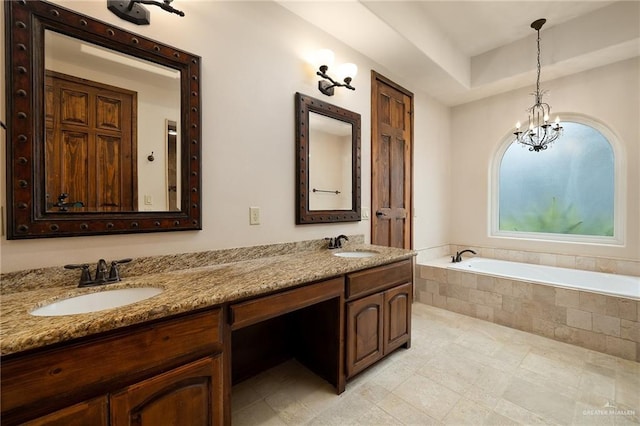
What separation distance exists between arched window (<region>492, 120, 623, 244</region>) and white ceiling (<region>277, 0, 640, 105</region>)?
81cm

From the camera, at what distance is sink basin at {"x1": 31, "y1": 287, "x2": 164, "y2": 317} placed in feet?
3.32

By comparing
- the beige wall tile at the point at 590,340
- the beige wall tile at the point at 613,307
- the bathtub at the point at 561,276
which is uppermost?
the bathtub at the point at 561,276

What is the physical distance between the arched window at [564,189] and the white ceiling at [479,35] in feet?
2.66

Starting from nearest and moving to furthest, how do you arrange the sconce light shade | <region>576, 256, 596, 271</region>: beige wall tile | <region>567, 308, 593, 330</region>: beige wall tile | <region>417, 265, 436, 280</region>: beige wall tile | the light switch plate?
1. the light switch plate
2. the sconce light shade
3. <region>567, 308, 593, 330</region>: beige wall tile
4. <region>576, 256, 596, 271</region>: beige wall tile
5. <region>417, 265, 436, 280</region>: beige wall tile

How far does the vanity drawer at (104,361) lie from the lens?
729 millimetres

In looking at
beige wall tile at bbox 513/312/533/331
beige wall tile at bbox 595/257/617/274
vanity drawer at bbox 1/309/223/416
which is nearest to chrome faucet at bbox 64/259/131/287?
vanity drawer at bbox 1/309/223/416

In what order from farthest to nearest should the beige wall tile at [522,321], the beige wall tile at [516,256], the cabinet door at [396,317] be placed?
the beige wall tile at [516,256]
the beige wall tile at [522,321]
the cabinet door at [396,317]

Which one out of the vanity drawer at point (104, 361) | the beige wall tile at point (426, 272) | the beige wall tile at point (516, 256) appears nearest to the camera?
the vanity drawer at point (104, 361)

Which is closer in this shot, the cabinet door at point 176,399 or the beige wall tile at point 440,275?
the cabinet door at point 176,399

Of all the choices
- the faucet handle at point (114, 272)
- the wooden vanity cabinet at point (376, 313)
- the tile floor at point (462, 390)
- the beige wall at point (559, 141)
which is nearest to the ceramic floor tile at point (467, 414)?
the tile floor at point (462, 390)

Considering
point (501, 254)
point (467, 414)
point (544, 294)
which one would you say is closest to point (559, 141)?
point (501, 254)

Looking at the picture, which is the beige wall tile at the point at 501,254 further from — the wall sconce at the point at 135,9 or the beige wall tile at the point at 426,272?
the wall sconce at the point at 135,9

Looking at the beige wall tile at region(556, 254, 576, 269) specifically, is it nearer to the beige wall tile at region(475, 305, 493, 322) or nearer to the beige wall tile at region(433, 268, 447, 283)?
the beige wall tile at region(475, 305, 493, 322)

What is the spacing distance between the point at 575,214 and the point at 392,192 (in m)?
Answer: 2.15
